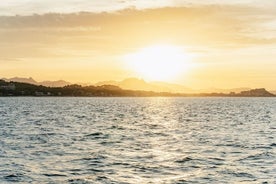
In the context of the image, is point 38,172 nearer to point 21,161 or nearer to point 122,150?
point 21,161

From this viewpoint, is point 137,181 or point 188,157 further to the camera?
point 188,157

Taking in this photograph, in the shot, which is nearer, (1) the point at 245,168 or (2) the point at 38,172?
(2) the point at 38,172

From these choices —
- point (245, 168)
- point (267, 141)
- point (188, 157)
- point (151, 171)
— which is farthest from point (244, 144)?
point (151, 171)

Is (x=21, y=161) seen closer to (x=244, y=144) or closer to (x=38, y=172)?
(x=38, y=172)

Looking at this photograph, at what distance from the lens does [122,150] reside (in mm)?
47812

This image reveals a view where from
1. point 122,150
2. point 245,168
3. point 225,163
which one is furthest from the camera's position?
point 122,150

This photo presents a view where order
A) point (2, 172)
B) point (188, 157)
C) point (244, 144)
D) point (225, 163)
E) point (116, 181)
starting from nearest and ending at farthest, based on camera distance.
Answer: point (116, 181) → point (2, 172) → point (225, 163) → point (188, 157) → point (244, 144)

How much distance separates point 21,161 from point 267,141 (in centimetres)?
3114

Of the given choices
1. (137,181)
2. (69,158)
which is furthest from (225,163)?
(69,158)

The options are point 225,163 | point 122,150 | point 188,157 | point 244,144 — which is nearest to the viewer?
point 225,163

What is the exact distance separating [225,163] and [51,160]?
48.8ft

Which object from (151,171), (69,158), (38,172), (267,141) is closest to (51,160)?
(69,158)

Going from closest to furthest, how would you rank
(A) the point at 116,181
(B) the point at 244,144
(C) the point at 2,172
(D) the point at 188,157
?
(A) the point at 116,181, (C) the point at 2,172, (D) the point at 188,157, (B) the point at 244,144

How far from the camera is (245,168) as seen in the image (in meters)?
36.5
